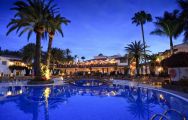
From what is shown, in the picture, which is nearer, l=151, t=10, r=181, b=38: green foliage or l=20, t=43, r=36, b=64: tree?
l=151, t=10, r=181, b=38: green foliage

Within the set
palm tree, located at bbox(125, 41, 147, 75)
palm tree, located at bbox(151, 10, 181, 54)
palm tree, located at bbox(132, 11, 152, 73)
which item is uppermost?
palm tree, located at bbox(132, 11, 152, 73)

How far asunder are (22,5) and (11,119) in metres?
23.5

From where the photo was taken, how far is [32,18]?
31562 mm

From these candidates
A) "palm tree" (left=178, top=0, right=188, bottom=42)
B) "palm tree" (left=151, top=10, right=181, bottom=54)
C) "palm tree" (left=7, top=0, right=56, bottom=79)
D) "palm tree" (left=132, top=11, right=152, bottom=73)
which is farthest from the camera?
"palm tree" (left=132, top=11, right=152, bottom=73)

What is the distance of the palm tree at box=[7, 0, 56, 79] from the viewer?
103 feet

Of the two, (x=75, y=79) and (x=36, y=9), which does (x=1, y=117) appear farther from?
(x=75, y=79)

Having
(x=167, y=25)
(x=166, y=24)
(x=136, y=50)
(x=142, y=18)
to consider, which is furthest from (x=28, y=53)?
(x=167, y=25)

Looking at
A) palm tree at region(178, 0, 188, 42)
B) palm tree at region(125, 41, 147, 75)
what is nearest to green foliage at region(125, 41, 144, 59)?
palm tree at region(125, 41, 147, 75)

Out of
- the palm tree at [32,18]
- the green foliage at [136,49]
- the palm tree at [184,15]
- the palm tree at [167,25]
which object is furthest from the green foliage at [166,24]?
the palm tree at [32,18]

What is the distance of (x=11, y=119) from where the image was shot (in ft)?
39.8

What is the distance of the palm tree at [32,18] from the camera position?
Result: 31.5 m

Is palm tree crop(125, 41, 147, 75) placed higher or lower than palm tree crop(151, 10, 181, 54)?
lower

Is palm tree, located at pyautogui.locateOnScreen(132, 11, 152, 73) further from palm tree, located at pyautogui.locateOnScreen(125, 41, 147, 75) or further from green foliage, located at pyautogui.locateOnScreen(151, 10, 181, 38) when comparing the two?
green foliage, located at pyautogui.locateOnScreen(151, 10, 181, 38)

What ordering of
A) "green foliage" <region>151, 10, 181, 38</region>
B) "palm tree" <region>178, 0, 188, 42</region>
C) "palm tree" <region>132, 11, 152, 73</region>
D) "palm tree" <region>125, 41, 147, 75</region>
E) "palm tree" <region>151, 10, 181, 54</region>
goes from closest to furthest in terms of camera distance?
1. "palm tree" <region>178, 0, 188, 42</region>
2. "palm tree" <region>151, 10, 181, 54</region>
3. "green foliage" <region>151, 10, 181, 38</region>
4. "palm tree" <region>125, 41, 147, 75</region>
5. "palm tree" <region>132, 11, 152, 73</region>
